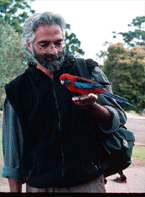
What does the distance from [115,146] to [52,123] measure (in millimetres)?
398

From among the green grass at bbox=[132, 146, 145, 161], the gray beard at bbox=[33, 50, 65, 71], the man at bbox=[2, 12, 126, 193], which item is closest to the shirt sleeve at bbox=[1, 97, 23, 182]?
the man at bbox=[2, 12, 126, 193]

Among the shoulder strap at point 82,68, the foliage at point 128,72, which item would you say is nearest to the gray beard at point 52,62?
the shoulder strap at point 82,68

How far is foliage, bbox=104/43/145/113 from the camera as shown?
56.5 feet

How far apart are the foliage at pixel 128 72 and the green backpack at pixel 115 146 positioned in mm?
15824

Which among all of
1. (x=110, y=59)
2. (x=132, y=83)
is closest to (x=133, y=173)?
(x=132, y=83)

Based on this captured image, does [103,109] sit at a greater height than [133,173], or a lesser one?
greater

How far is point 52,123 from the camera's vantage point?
1.27 m

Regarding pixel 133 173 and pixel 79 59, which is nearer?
pixel 79 59

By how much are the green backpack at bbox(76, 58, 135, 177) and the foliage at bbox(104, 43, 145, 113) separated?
15824 mm

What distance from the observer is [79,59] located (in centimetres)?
136

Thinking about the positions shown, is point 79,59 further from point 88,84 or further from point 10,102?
point 10,102

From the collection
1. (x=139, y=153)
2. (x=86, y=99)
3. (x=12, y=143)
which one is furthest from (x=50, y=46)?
(x=139, y=153)

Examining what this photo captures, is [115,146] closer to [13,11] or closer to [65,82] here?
[65,82]

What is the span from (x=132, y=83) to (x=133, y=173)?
13006 millimetres
